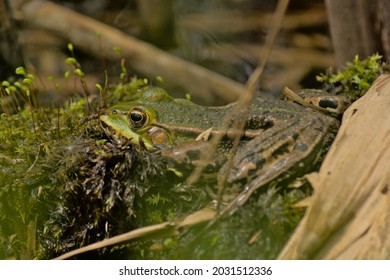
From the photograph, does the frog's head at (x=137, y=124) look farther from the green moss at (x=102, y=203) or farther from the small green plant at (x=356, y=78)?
the small green plant at (x=356, y=78)

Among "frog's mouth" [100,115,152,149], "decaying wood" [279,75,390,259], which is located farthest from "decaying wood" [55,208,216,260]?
"frog's mouth" [100,115,152,149]

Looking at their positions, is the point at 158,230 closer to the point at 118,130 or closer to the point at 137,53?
the point at 118,130

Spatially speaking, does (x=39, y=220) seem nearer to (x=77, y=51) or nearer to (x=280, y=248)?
(x=280, y=248)

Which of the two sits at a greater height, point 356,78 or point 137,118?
point 356,78

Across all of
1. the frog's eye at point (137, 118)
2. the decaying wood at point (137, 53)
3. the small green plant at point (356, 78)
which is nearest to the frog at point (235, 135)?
the frog's eye at point (137, 118)

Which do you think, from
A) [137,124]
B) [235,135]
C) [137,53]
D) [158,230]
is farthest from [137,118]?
[137,53]
